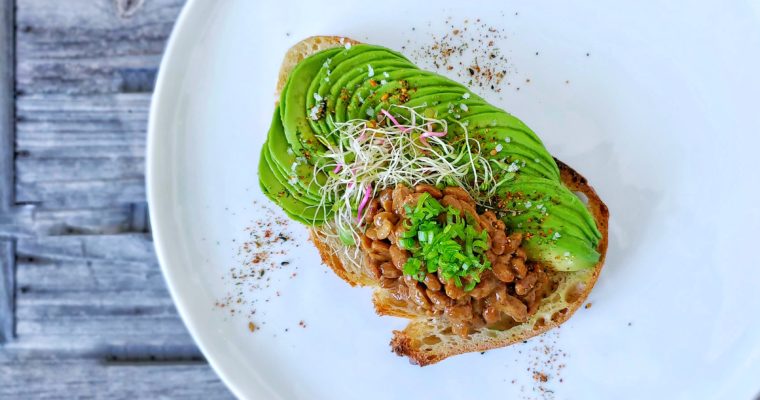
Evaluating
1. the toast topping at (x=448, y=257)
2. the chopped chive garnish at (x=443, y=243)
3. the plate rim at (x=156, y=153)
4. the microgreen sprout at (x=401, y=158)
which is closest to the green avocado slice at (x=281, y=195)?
the microgreen sprout at (x=401, y=158)

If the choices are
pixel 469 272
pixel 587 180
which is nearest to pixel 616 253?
pixel 587 180

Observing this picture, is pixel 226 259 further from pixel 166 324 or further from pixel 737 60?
pixel 737 60

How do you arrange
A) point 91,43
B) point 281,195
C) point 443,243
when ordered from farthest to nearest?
point 91,43, point 281,195, point 443,243

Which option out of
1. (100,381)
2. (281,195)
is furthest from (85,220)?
(281,195)

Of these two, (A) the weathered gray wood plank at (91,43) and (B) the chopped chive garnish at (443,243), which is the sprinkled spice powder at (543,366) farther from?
(A) the weathered gray wood plank at (91,43)

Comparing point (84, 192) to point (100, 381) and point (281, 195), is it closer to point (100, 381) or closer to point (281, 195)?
point (100, 381)

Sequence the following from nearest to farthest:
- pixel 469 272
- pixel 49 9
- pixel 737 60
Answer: pixel 469 272, pixel 737 60, pixel 49 9

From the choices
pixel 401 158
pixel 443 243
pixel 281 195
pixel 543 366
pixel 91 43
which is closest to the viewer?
pixel 443 243
